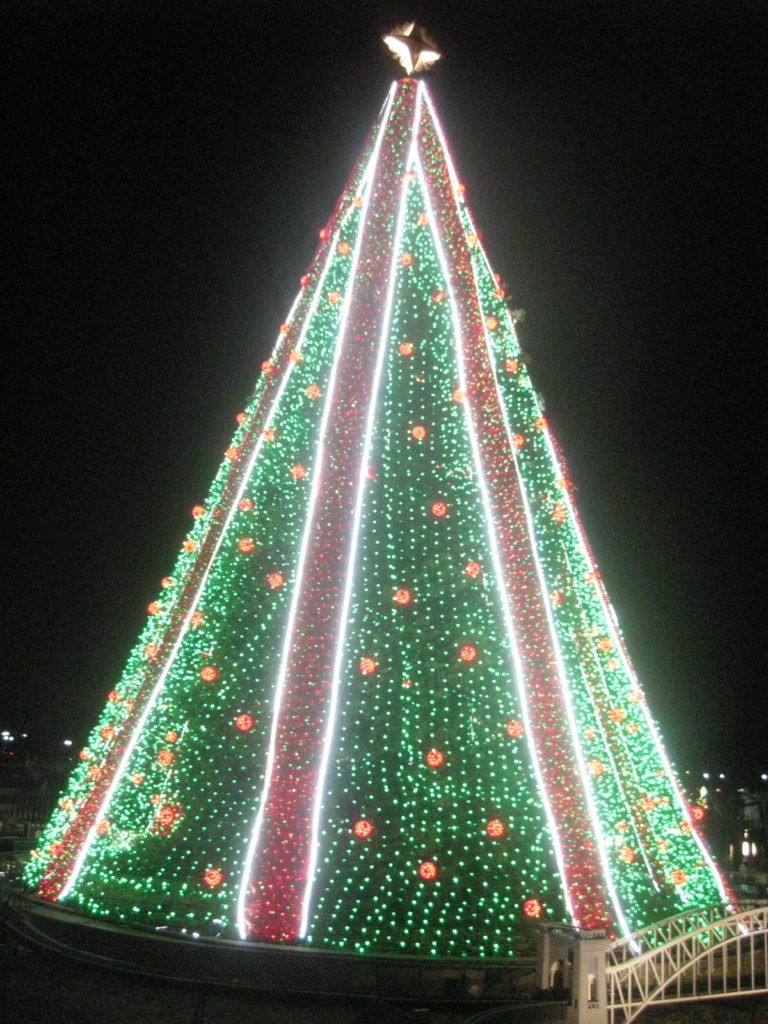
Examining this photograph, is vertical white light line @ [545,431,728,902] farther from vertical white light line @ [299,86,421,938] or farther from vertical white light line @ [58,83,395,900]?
vertical white light line @ [58,83,395,900]

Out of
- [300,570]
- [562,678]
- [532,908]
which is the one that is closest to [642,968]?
[532,908]

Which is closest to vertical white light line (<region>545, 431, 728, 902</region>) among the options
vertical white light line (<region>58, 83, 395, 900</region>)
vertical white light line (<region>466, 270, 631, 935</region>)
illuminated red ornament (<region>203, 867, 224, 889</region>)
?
vertical white light line (<region>466, 270, 631, 935</region>)

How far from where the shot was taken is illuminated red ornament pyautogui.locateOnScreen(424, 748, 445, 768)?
782 cm

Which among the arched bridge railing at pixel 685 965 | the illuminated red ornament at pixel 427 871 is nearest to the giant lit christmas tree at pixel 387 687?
the illuminated red ornament at pixel 427 871

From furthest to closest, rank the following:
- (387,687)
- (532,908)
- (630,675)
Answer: (630,675) → (387,687) → (532,908)

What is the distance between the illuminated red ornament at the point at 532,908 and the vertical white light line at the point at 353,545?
1.80 meters

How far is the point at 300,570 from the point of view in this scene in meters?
8.72

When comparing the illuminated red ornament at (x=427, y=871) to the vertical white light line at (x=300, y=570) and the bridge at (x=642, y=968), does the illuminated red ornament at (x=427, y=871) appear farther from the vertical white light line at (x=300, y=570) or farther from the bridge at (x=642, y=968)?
the vertical white light line at (x=300, y=570)

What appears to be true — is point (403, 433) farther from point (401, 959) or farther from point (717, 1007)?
point (717, 1007)

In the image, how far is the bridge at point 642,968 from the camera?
632cm

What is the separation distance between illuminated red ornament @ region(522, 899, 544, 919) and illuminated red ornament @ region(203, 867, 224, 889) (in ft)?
8.41

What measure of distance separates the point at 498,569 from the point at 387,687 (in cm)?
159

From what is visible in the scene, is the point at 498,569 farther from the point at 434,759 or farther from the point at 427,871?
the point at 427,871

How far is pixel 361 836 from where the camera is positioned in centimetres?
761
